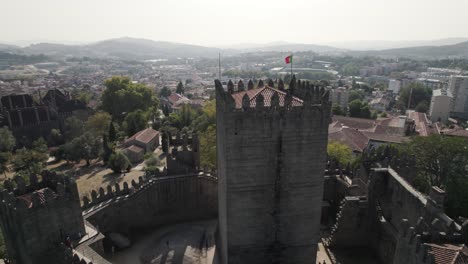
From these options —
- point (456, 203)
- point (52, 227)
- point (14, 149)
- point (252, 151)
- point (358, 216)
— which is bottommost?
point (14, 149)

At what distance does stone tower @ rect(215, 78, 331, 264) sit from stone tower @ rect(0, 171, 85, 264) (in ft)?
34.7

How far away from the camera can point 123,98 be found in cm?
7275

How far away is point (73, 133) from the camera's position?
210ft

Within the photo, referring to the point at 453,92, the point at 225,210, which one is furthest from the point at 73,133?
the point at 453,92

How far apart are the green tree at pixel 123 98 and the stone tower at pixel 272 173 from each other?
59752 mm

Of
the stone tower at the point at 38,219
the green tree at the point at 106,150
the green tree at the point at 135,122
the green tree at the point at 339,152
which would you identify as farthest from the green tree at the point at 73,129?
the green tree at the point at 339,152

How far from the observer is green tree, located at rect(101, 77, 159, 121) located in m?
73.0

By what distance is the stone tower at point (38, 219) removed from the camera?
18.7m

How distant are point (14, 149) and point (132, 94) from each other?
26056 mm

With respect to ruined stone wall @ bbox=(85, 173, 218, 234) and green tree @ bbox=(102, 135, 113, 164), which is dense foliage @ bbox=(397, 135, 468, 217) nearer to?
ruined stone wall @ bbox=(85, 173, 218, 234)

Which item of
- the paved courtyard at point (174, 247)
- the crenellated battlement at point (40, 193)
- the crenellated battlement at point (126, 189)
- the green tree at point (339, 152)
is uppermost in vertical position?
the crenellated battlement at point (40, 193)

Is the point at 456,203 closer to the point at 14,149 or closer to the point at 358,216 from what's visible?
the point at 358,216

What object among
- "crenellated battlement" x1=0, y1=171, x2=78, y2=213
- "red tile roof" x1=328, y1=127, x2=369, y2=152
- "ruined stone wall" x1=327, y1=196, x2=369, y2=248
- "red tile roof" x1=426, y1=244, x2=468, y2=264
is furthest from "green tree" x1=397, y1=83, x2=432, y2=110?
"crenellated battlement" x1=0, y1=171, x2=78, y2=213

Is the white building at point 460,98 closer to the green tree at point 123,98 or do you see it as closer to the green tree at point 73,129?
the green tree at point 123,98
